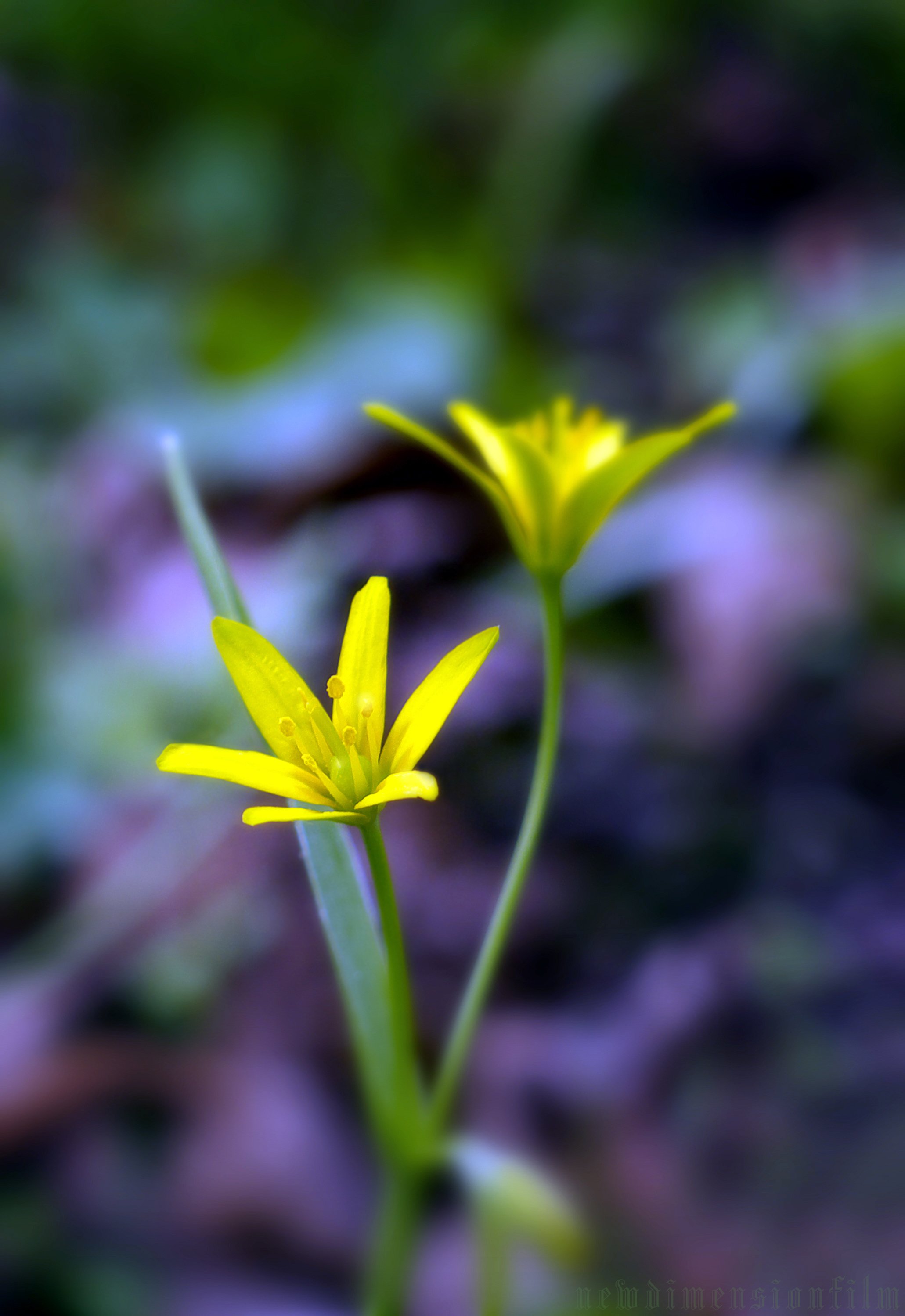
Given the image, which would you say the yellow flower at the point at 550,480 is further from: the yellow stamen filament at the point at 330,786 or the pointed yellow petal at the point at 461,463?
the yellow stamen filament at the point at 330,786

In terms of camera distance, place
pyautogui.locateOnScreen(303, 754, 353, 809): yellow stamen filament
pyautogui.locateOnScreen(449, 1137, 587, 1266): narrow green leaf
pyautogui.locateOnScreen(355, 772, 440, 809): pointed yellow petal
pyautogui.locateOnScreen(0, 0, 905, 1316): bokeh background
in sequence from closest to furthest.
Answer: pyautogui.locateOnScreen(355, 772, 440, 809): pointed yellow petal < pyautogui.locateOnScreen(303, 754, 353, 809): yellow stamen filament < pyautogui.locateOnScreen(449, 1137, 587, 1266): narrow green leaf < pyautogui.locateOnScreen(0, 0, 905, 1316): bokeh background

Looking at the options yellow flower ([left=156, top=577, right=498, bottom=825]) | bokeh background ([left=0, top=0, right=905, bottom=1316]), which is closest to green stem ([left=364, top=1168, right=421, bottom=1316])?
bokeh background ([left=0, top=0, right=905, bottom=1316])

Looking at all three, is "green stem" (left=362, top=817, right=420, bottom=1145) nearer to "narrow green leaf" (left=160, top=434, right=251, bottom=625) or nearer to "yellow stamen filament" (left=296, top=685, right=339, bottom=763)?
"yellow stamen filament" (left=296, top=685, right=339, bottom=763)

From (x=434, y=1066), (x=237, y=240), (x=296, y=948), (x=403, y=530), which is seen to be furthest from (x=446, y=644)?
(x=237, y=240)

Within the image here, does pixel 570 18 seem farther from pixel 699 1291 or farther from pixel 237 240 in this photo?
pixel 699 1291

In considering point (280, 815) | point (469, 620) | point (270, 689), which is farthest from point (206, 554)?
point (469, 620)
